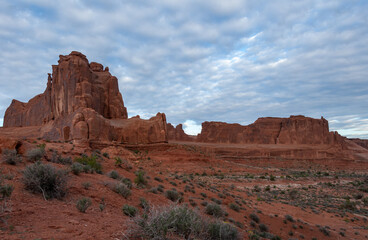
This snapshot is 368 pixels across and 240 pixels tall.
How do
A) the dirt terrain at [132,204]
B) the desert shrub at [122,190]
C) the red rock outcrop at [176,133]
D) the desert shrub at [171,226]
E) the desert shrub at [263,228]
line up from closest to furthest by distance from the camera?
the desert shrub at [171,226], the dirt terrain at [132,204], the desert shrub at [122,190], the desert shrub at [263,228], the red rock outcrop at [176,133]

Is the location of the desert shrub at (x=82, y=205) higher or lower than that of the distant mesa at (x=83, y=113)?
lower

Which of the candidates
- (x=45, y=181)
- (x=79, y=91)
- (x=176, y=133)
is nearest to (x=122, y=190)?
(x=45, y=181)

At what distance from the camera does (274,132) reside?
9850 centimetres

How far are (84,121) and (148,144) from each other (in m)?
12.2

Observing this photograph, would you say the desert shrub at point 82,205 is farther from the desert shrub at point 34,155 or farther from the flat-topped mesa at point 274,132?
the flat-topped mesa at point 274,132

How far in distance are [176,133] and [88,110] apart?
63.3 meters

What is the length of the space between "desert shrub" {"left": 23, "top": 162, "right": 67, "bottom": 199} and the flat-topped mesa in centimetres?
9166

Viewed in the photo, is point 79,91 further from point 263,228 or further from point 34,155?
point 263,228

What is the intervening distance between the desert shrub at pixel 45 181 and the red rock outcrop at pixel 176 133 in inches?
3647

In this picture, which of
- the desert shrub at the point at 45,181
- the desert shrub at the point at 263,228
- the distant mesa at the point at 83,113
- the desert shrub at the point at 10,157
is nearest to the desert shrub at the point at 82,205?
the desert shrub at the point at 45,181

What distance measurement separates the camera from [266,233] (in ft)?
38.2

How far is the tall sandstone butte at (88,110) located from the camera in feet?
131

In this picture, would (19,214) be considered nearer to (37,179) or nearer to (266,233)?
(37,179)

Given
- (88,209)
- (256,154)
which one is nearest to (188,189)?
(88,209)
